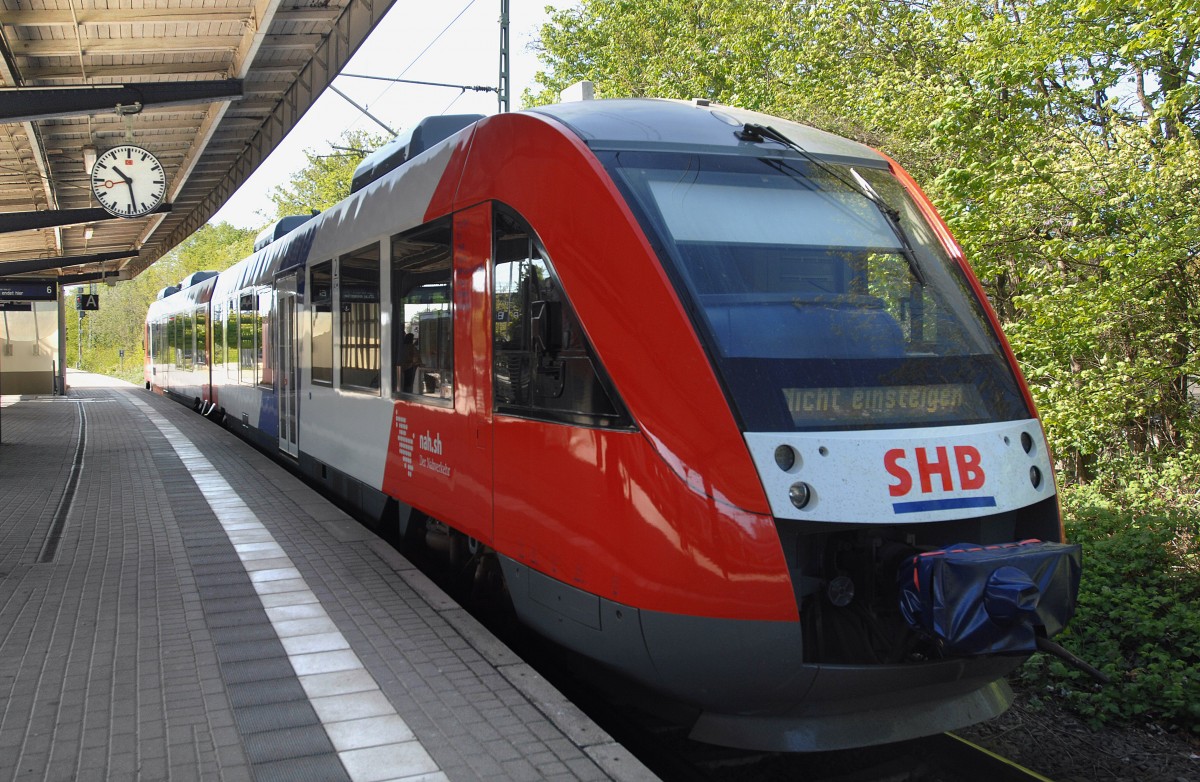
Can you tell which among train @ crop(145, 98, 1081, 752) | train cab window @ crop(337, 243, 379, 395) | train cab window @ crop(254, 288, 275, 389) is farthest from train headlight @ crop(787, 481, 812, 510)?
train cab window @ crop(254, 288, 275, 389)

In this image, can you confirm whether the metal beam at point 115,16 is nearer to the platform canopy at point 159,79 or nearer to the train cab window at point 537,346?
the platform canopy at point 159,79

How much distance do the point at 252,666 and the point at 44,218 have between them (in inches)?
464

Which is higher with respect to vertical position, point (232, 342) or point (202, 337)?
point (202, 337)

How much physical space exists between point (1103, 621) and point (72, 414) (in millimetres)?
21940

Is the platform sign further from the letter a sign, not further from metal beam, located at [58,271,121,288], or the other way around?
the letter a sign

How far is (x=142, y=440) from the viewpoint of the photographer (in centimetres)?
1653

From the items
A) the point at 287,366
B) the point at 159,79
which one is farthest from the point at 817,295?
the point at 159,79

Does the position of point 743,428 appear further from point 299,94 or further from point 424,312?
point 299,94

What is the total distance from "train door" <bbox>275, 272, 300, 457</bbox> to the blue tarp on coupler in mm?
8071

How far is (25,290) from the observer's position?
67.3 ft

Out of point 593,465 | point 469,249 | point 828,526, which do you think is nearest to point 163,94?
point 469,249

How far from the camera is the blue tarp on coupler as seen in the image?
12.6 ft

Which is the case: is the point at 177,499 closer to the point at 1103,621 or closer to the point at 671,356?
the point at 671,356

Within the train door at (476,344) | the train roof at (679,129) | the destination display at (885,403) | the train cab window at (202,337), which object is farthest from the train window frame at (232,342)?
the destination display at (885,403)
